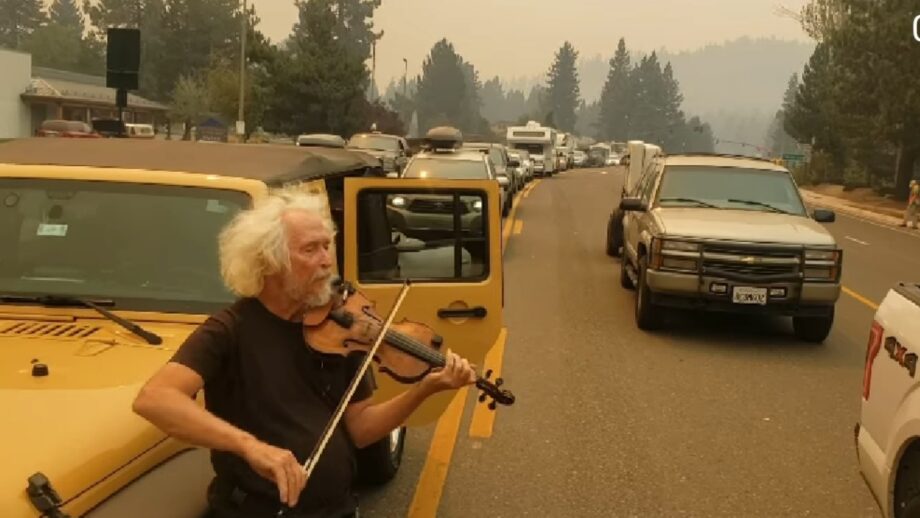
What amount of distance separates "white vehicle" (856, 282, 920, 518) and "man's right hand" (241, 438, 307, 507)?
2.37 metres

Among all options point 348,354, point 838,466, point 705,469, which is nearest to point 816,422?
point 838,466

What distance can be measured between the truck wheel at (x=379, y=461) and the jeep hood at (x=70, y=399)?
1804 mm

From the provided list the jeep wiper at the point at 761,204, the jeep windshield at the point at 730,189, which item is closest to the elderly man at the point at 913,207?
the jeep windshield at the point at 730,189

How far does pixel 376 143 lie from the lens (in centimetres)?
3272

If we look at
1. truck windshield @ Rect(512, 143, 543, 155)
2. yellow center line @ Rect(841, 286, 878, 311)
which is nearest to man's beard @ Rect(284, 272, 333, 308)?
yellow center line @ Rect(841, 286, 878, 311)

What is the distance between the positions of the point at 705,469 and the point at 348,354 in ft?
12.0

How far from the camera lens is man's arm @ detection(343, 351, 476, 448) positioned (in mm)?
2518

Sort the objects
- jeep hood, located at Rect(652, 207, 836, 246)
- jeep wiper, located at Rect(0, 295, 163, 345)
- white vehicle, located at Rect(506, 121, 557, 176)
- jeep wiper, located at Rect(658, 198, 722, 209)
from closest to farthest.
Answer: jeep wiper, located at Rect(0, 295, 163, 345)
jeep hood, located at Rect(652, 207, 836, 246)
jeep wiper, located at Rect(658, 198, 722, 209)
white vehicle, located at Rect(506, 121, 557, 176)

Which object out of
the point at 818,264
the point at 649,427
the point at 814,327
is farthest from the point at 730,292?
the point at 649,427

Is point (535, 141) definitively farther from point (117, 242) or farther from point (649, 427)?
point (117, 242)

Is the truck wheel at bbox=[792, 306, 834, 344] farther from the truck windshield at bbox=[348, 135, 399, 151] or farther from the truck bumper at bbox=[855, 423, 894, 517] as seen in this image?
the truck windshield at bbox=[348, 135, 399, 151]

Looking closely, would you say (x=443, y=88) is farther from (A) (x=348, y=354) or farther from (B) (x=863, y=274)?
(A) (x=348, y=354)

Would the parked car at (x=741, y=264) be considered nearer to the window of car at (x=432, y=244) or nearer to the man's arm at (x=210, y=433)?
the window of car at (x=432, y=244)

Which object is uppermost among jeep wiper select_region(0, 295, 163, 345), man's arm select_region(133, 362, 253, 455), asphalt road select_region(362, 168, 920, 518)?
jeep wiper select_region(0, 295, 163, 345)
